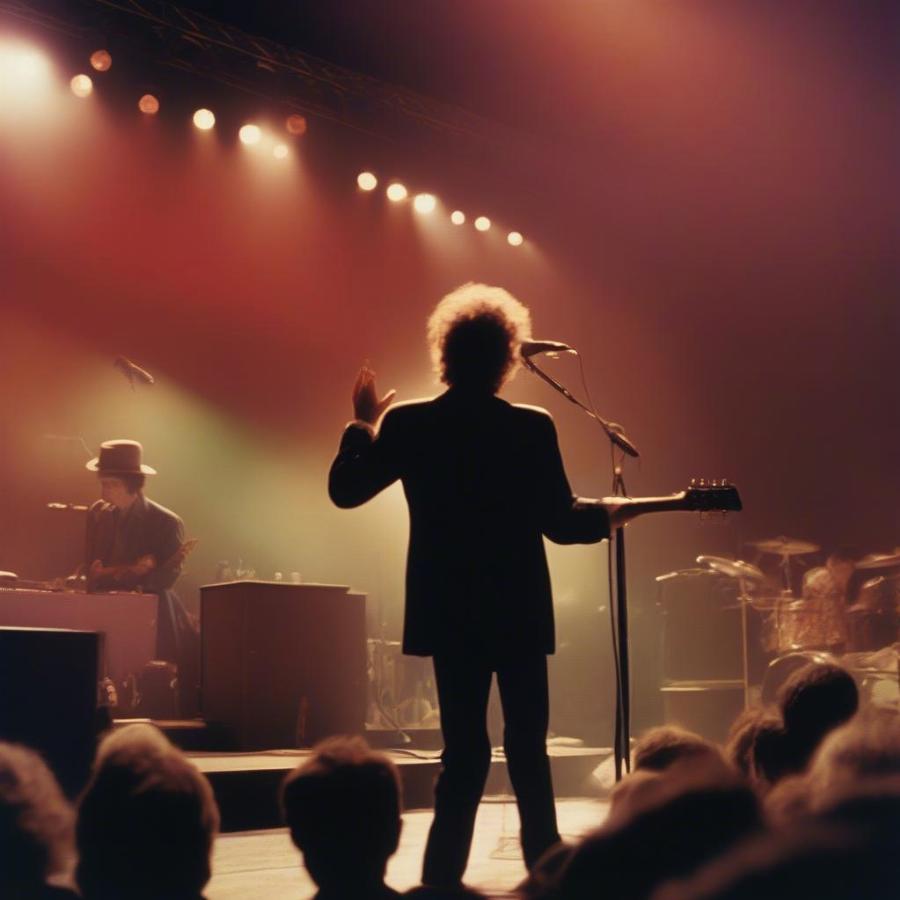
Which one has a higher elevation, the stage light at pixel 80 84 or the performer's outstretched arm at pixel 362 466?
the stage light at pixel 80 84

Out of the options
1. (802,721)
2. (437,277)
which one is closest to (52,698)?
(802,721)

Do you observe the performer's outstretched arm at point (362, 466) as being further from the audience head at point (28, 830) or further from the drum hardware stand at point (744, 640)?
the drum hardware stand at point (744, 640)

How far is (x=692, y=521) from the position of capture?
407 inches

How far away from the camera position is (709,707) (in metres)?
7.94

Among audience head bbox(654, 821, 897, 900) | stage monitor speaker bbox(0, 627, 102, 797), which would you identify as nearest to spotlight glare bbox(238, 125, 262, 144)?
stage monitor speaker bbox(0, 627, 102, 797)

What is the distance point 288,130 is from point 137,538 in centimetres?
381

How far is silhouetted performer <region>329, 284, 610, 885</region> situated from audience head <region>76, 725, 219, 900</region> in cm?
84

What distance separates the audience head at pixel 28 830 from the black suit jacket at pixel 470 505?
38.8 inches

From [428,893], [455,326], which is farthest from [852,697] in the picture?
[455,326]

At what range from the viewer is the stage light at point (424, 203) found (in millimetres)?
10461

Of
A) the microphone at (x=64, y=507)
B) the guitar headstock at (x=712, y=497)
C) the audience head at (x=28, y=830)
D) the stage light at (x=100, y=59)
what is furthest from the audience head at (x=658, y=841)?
the stage light at (x=100, y=59)

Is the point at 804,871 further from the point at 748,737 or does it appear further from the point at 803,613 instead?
the point at 803,613

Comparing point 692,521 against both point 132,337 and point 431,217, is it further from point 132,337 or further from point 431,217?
point 132,337

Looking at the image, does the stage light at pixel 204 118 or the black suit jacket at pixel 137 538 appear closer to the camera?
the black suit jacket at pixel 137 538
